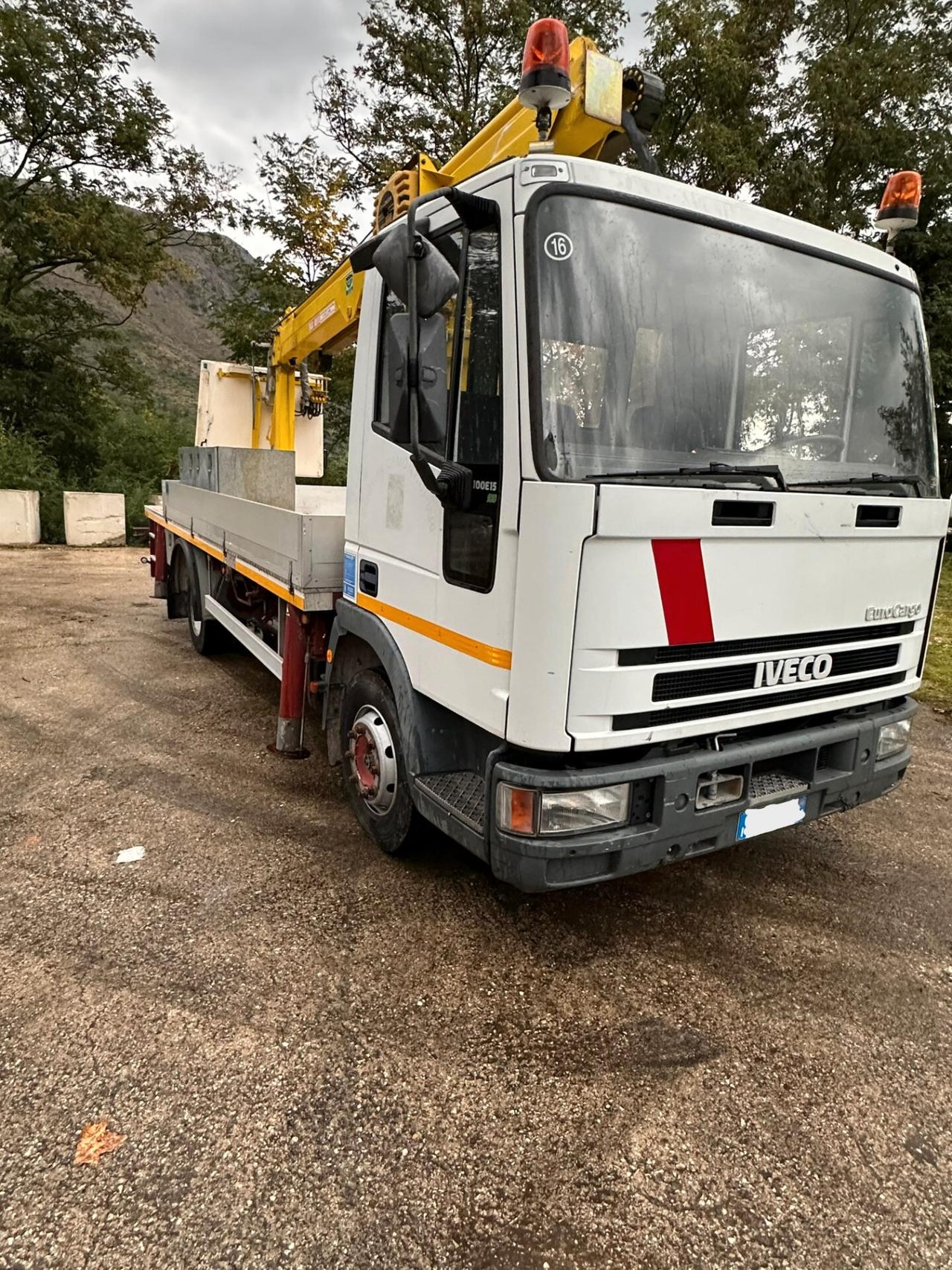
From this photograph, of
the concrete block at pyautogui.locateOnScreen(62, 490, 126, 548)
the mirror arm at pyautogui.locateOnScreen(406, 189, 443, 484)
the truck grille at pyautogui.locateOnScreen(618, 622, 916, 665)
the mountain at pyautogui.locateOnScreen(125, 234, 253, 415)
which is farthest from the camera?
the mountain at pyautogui.locateOnScreen(125, 234, 253, 415)

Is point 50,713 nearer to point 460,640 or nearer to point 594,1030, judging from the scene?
point 460,640

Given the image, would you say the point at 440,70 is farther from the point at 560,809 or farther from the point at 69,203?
the point at 560,809

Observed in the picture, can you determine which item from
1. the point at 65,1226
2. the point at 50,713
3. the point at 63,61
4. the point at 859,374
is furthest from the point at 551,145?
the point at 63,61

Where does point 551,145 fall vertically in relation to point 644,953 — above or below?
above

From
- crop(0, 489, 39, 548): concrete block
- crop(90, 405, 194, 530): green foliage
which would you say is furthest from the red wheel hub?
crop(90, 405, 194, 530): green foliage

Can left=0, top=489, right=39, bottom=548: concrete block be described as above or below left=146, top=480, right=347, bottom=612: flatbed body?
below

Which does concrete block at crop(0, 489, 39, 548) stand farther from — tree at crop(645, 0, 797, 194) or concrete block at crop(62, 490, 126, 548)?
tree at crop(645, 0, 797, 194)

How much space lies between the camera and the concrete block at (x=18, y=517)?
14.2m

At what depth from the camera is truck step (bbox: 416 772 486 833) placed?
2.56 meters

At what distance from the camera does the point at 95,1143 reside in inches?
78.4

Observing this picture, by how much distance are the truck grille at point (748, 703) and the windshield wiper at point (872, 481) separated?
0.72 m

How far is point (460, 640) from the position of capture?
2.63m

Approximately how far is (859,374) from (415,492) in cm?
177

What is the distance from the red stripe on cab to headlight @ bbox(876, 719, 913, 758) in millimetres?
1178
